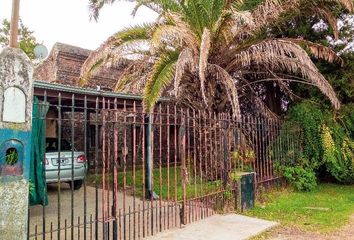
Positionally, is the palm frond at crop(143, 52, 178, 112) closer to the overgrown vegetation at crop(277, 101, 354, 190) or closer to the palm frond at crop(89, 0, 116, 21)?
the palm frond at crop(89, 0, 116, 21)

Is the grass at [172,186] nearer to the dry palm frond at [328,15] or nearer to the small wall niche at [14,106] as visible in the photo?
the small wall niche at [14,106]

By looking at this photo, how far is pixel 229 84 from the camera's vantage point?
29.1 feet

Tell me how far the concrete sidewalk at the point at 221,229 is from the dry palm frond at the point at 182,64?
3.07 metres

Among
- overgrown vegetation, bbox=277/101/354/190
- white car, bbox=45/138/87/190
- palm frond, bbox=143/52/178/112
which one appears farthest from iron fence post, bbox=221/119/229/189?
white car, bbox=45/138/87/190

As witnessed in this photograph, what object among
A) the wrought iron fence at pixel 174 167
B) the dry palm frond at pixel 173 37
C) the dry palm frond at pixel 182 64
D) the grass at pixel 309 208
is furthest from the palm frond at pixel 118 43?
the grass at pixel 309 208

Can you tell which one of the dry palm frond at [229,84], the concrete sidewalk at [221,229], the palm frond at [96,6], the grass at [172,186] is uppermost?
the palm frond at [96,6]

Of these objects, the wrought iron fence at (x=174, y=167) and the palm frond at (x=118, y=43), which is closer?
the wrought iron fence at (x=174, y=167)

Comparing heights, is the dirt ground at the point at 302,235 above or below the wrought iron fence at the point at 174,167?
below

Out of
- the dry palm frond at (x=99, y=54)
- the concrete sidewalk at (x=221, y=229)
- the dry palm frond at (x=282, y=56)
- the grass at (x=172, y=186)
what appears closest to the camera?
the concrete sidewalk at (x=221, y=229)

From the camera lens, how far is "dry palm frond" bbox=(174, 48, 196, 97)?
26.4 feet

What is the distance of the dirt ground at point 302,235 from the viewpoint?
619 centimetres

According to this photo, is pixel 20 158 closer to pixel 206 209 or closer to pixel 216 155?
pixel 206 209

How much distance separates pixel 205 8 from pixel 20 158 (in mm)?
6775

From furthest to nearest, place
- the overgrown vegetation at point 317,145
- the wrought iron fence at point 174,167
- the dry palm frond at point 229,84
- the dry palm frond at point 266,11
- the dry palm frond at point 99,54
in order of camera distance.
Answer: the overgrown vegetation at point 317,145, the dry palm frond at point 99,54, the dry palm frond at point 266,11, the dry palm frond at point 229,84, the wrought iron fence at point 174,167
